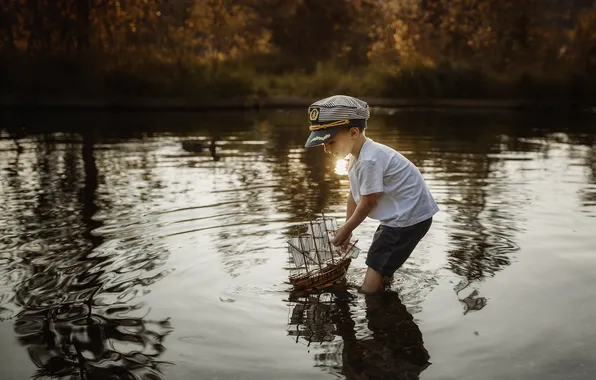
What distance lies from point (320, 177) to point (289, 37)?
31902mm

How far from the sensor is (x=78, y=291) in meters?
5.27

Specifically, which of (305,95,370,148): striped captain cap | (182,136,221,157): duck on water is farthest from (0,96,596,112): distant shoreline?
(305,95,370,148): striped captain cap

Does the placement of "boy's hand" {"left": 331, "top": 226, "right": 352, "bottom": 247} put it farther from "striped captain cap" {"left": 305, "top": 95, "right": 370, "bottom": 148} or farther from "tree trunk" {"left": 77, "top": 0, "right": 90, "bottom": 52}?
"tree trunk" {"left": 77, "top": 0, "right": 90, "bottom": 52}

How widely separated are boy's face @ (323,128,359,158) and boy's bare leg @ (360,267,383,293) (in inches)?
34.6

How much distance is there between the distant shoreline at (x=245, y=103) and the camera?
90.0ft

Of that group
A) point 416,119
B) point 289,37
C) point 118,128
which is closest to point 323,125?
point 118,128

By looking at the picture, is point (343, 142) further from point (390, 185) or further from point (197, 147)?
point (197, 147)

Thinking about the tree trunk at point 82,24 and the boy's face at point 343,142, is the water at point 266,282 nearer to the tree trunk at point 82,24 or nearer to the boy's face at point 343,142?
the boy's face at point 343,142

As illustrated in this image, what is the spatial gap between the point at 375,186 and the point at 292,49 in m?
37.9

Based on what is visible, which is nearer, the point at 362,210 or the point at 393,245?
the point at 362,210

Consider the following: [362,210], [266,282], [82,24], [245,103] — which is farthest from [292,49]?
[362,210]

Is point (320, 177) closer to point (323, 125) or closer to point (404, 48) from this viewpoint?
point (323, 125)

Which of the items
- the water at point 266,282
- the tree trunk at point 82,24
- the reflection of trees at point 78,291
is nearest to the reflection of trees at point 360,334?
the water at point 266,282

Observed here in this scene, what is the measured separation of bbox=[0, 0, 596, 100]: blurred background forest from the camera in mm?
29094
